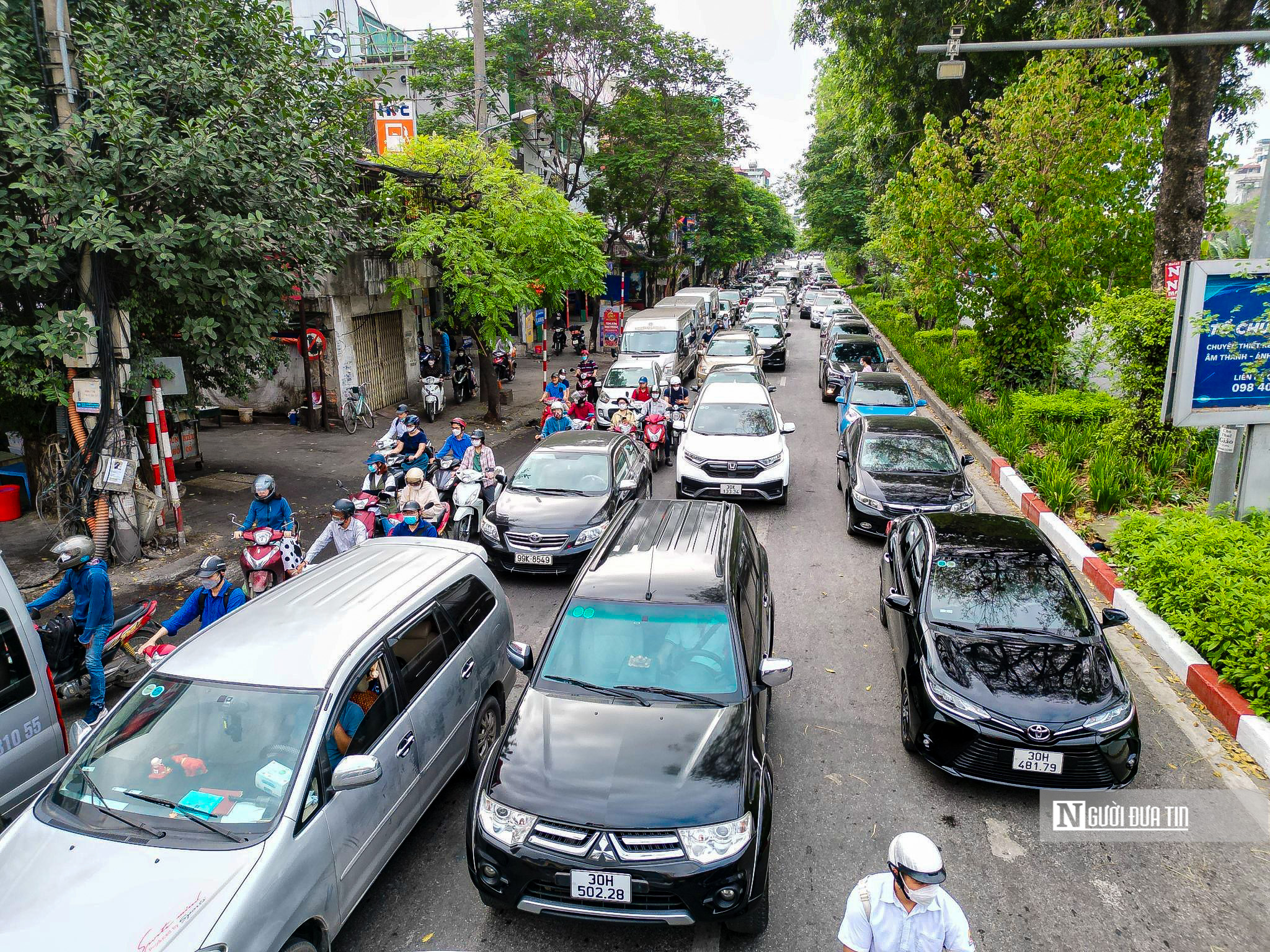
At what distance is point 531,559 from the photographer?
9.85 metres

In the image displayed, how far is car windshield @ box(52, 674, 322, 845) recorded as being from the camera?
4148mm

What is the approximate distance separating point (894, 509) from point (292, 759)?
8.42 meters

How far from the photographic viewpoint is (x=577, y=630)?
5785 mm

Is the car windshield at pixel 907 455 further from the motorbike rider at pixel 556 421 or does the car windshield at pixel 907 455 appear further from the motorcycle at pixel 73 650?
the motorcycle at pixel 73 650

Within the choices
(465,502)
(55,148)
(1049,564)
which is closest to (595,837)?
(1049,564)

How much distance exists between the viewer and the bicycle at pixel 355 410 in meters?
18.1

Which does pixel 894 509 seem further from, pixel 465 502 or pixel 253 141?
pixel 253 141

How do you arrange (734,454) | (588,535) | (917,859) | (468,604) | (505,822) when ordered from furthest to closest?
(734,454), (588,535), (468,604), (505,822), (917,859)

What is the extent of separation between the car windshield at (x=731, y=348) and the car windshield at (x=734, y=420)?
9040 mm

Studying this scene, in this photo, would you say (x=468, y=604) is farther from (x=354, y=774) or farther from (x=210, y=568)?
(x=210, y=568)

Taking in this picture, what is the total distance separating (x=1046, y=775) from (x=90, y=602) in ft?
24.9

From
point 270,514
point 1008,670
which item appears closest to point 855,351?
point 1008,670

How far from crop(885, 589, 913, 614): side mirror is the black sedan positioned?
12.4 ft

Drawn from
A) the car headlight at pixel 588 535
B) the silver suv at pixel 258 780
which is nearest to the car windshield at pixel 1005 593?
the silver suv at pixel 258 780
